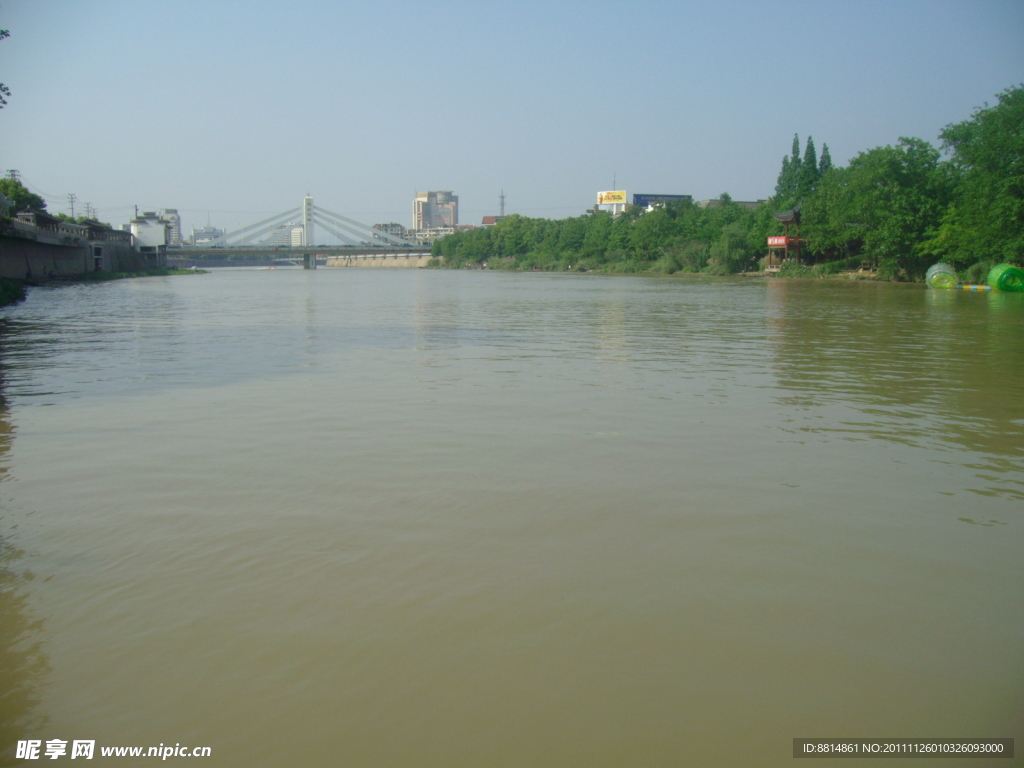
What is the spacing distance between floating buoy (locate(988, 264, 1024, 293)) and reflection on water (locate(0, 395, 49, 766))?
3530 cm

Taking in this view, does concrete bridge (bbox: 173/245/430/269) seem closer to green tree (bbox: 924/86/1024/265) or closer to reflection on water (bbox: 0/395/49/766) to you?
green tree (bbox: 924/86/1024/265)

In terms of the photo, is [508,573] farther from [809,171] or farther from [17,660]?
[809,171]

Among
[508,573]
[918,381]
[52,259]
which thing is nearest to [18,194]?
[52,259]

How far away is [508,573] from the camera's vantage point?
12.0 ft

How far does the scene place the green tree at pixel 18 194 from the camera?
185 feet

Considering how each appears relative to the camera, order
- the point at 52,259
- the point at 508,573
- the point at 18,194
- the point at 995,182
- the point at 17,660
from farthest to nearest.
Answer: the point at 18,194 → the point at 52,259 → the point at 995,182 → the point at 508,573 → the point at 17,660

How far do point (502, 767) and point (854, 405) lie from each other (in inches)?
266

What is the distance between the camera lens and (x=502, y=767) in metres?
2.42

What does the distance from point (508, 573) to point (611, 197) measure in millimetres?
183906

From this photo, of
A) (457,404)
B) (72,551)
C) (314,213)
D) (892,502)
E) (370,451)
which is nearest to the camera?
(72,551)

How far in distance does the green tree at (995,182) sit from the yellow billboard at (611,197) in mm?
143117

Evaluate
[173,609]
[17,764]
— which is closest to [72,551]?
[173,609]

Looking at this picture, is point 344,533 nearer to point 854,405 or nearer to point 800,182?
point 854,405

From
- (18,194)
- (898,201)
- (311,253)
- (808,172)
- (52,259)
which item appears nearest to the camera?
(898,201)
